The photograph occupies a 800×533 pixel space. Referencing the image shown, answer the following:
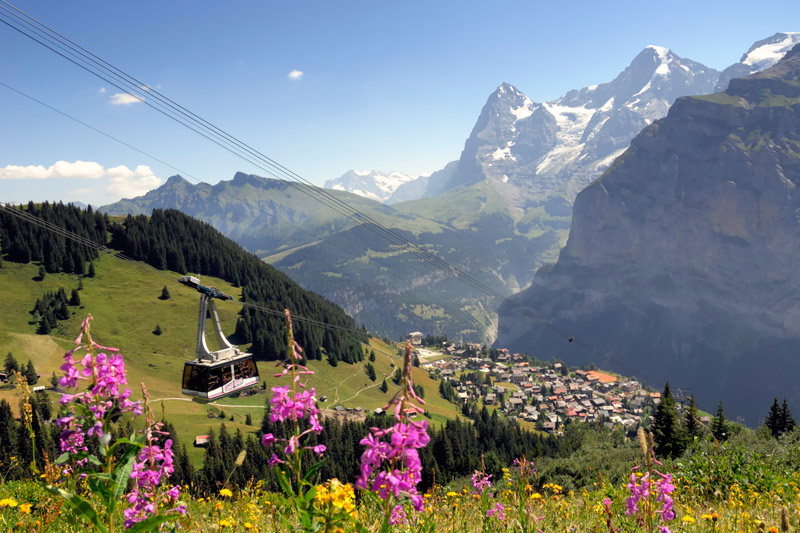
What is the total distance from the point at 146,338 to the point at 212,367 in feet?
452

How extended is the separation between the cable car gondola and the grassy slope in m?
74.6

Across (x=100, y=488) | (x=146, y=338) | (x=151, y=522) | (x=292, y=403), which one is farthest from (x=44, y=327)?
(x=292, y=403)

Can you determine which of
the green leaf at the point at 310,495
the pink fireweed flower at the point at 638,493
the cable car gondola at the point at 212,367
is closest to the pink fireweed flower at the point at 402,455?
the green leaf at the point at 310,495

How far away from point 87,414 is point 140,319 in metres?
176

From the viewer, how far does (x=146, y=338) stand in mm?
148500

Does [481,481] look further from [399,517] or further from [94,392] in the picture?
[94,392]

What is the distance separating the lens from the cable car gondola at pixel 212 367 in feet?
99.8

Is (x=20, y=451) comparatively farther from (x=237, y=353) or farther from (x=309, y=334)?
(x=309, y=334)

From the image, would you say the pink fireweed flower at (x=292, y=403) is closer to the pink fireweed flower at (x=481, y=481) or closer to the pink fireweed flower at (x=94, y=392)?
the pink fireweed flower at (x=94, y=392)

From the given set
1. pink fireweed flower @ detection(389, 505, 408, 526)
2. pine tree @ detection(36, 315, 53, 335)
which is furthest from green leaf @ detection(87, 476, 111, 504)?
pine tree @ detection(36, 315, 53, 335)

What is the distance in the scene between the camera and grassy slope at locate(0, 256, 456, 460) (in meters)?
119

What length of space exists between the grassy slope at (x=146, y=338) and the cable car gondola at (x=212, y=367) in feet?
245

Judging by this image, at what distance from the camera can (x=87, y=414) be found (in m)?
3.81

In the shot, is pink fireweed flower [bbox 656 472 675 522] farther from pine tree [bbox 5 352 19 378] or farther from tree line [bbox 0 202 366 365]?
tree line [bbox 0 202 366 365]
